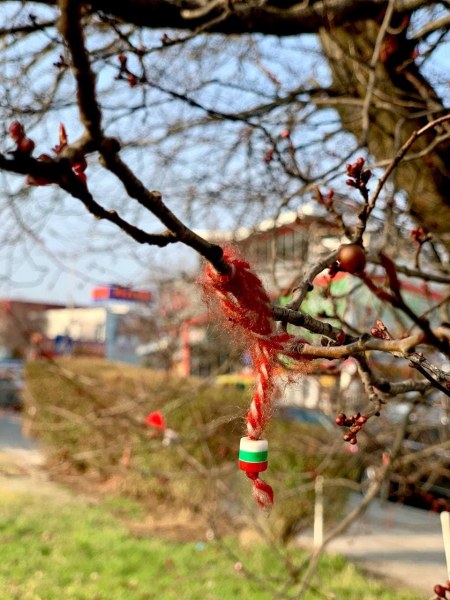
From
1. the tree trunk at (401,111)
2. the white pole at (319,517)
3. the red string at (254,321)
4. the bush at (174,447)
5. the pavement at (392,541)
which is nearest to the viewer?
the red string at (254,321)

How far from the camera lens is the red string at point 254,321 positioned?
108cm

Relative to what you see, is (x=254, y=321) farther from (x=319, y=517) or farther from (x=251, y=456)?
(x=319, y=517)

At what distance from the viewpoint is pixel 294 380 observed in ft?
4.07

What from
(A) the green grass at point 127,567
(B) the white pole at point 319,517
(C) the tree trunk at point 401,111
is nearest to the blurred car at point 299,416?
(B) the white pole at point 319,517

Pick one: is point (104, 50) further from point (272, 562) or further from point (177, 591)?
point (272, 562)

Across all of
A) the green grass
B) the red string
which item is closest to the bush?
the green grass

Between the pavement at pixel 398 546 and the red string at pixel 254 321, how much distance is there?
5.17m

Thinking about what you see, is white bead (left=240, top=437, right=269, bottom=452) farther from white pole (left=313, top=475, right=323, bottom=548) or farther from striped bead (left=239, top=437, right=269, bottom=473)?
white pole (left=313, top=475, right=323, bottom=548)

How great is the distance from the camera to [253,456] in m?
1.13

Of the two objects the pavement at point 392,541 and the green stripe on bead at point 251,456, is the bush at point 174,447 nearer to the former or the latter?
the pavement at point 392,541

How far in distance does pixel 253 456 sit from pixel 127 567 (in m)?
5.08

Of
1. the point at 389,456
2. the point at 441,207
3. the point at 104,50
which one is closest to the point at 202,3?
the point at 104,50

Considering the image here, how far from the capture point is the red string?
1075 mm

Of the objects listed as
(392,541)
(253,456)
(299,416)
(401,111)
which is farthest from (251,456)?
(299,416)
